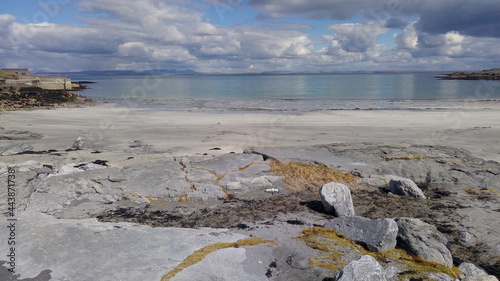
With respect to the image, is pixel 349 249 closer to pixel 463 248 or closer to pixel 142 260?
pixel 463 248

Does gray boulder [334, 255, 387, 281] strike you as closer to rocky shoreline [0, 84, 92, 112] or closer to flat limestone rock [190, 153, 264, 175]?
flat limestone rock [190, 153, 264, 175]

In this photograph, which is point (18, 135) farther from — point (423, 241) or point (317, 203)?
point (423, 241)

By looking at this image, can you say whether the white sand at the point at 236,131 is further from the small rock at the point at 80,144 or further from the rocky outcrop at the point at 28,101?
the rocky outcrop at the point at 28,101

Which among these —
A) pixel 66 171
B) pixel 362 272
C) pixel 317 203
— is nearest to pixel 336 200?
pixel 317 203

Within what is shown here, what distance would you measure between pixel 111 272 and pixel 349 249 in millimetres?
3643

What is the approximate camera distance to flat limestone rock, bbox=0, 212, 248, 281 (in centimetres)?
513

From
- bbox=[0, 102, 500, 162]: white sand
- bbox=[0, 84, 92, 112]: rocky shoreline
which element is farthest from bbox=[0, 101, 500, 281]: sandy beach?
bbox=[0, 84, 92, 112]: rocky shoreline

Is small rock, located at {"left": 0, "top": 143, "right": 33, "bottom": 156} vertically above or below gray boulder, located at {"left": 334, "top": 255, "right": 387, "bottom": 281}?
above

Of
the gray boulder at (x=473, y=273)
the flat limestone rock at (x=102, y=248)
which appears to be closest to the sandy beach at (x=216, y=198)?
the flat limestone rock at (x=102, y=248)

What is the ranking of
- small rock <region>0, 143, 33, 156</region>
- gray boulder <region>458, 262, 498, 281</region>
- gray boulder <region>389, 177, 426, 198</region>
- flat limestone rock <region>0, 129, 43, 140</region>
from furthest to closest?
flat limestone rock <region>0, 129, 43, 140</region> → small rock <region>0, 143, 33, 156</region> → gray boulder <region>389, 177, 426, 198</region> → gray boulder <region>458, 262, 498, 281</region>

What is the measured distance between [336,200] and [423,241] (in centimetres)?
198

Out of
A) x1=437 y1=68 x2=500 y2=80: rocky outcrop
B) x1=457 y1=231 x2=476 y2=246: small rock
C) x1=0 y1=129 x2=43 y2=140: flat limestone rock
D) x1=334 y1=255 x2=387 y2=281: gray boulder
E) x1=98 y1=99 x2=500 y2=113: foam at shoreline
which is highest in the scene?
x1=437 y1=68 x2=500 y2=80: rocky outcrop

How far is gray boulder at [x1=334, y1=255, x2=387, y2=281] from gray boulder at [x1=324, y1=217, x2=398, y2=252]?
1.24 meters

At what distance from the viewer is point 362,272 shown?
4699 mm
